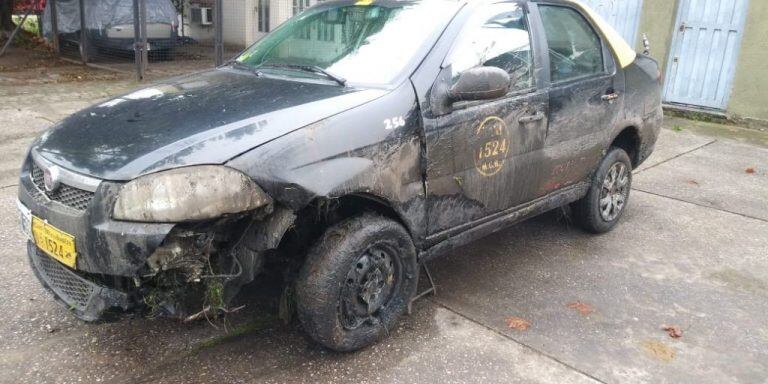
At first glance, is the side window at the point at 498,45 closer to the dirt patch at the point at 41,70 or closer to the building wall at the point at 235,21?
the dirt patch at the point at 41,70

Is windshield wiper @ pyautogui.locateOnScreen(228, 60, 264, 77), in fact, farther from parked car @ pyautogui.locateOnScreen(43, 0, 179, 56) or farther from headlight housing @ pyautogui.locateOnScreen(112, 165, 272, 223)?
parked car @ pyautogui.locateOnScreen(43, 0, 179, 56)

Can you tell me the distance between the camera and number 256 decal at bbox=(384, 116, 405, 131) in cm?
304

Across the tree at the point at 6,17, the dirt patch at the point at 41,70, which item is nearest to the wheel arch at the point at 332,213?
the dirt patch at the point at 41,70

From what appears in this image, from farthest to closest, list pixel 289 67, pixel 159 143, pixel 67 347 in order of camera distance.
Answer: pixel 289 67, pixel 67 347, pixel 159 143

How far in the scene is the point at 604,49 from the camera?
4555 millimetres

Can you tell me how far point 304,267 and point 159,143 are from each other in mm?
827

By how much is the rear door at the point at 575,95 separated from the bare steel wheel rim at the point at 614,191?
1.06ft

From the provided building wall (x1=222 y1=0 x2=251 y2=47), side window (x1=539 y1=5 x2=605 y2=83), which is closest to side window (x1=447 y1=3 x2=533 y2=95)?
side window (x1=539 y1=5 x2=605 y2=83)

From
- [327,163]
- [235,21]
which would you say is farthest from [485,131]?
[235,21]

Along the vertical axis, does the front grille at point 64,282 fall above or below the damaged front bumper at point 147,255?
below

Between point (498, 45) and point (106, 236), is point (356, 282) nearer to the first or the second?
point (106, 236)

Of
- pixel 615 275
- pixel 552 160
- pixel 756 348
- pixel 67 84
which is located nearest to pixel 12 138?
pixel 67 84

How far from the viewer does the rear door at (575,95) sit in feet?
13.1

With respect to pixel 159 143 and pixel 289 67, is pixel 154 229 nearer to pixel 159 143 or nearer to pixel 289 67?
pixel 159 143
